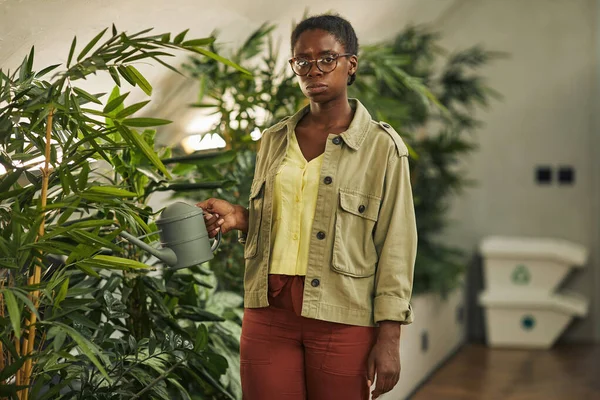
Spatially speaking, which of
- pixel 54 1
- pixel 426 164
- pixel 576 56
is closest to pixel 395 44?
pixel 426 164

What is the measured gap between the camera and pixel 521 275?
6.12 metres

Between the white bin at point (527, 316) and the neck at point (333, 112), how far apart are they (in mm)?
4416

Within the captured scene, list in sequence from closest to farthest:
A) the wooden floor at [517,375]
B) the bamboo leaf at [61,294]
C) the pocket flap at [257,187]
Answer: the bamboo leaf at [61,294]
the pocket flap at [257,187]
the wooden floor at [517,375]

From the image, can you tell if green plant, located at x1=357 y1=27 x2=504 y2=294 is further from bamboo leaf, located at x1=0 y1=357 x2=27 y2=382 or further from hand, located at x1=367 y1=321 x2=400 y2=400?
bamboo leaf, located at x1=0 y1=357 x2=27 y2=382

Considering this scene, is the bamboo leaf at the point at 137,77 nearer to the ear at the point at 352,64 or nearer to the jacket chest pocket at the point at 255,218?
the jacket chest pocket at the point at 255,218

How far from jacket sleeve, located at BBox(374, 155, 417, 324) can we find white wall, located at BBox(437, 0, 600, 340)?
16.0ft

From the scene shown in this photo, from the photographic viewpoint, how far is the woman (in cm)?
183

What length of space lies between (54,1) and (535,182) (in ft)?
16.0

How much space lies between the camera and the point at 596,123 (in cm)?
648

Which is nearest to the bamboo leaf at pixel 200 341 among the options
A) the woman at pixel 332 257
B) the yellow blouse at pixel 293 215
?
the woman at pixel 332 257

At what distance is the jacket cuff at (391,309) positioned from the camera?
70.9 inches

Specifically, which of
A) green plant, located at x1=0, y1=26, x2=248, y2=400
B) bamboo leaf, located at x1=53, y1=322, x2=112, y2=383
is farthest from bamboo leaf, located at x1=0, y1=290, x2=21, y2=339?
bamboo leaf, located at x1=53, y1=322, x2=112, y2=383

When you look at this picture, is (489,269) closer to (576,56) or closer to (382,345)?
(576,56)

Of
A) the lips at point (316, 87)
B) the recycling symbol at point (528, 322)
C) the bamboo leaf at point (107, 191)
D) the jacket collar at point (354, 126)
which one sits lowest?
the recycling symbol at point (528, 322)
